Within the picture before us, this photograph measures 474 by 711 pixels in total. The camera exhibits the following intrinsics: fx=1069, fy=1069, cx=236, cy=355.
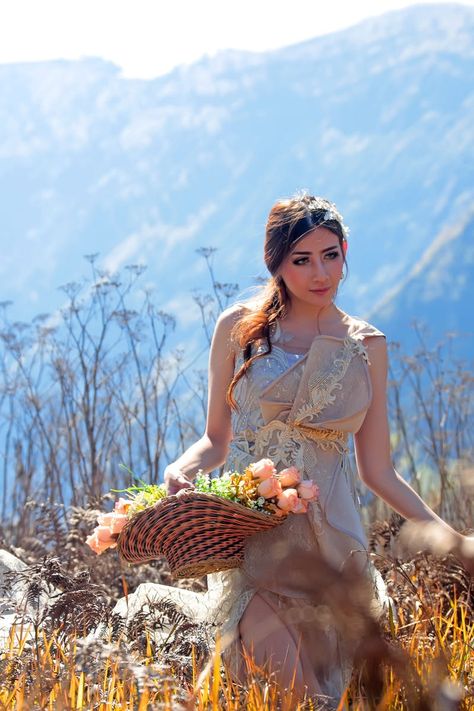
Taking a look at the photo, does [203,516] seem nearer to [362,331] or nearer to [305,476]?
[305,476]

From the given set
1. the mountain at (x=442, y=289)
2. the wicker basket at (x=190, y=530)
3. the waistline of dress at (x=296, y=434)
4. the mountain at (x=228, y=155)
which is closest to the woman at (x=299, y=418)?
the waistline of dress at (x=296, y=434)

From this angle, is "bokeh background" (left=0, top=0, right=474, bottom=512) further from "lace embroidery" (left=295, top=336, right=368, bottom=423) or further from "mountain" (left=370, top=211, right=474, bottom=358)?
"lace embroidery" (left=295, top=336, right=368, bottom=423)

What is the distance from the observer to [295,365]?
2883 millimetres

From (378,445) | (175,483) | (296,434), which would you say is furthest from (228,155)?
(175,483)

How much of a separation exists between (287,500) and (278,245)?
81 cm

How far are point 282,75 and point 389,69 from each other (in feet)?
11.4

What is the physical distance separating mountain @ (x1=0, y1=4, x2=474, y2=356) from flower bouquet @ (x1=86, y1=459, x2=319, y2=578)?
25.9 metres

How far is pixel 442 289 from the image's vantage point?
26.6 m

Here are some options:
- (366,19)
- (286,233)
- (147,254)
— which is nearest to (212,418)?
(286,233)

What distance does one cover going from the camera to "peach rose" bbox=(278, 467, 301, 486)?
99.6 inches

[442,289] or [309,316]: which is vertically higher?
[442,289]

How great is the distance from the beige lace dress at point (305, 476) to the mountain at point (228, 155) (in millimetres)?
25534

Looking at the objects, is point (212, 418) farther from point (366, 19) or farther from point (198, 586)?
point (366, 19)

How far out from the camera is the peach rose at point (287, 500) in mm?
2473
